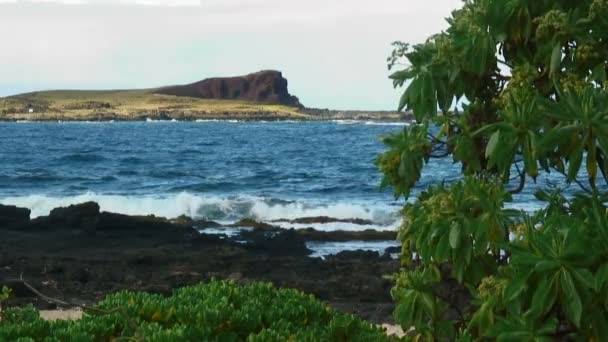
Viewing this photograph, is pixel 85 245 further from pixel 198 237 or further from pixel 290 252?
pixel 290 252

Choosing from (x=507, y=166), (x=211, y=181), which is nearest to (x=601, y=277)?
(x=507, y=166)

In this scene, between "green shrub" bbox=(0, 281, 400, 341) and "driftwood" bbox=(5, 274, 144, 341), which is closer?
"driftwood" bbox=(5, 274, 144, 341)

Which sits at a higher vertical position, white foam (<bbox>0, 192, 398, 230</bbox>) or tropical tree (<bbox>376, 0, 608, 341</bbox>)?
tropical tree (<bbox>376, 0, 608, 341</bbox>)

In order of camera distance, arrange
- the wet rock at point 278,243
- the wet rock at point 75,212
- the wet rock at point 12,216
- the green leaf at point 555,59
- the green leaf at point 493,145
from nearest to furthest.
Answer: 1. the green leaf at point 493,145
2. the green leaf at point 555,59
3. the wet rock at point 278,243
4. the wet rock at point 12,216
5. the wet rock at point 75,212

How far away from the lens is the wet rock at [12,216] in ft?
76.5

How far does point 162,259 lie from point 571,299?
15.5m

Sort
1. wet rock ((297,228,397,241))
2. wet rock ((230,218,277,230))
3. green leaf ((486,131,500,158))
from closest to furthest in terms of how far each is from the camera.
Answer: green leaf ((486,131,500,158)) < wet rock ((297,228,397,241)) < wet rock ((230,218,277,230))

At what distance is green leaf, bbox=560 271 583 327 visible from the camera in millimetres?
3809

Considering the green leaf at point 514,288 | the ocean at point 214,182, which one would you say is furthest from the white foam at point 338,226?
the green leaf at point 514,288

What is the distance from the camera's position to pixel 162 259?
1888 cm

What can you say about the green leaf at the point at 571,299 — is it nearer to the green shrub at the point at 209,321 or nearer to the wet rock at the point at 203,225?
the green shrub at the point at 209,321

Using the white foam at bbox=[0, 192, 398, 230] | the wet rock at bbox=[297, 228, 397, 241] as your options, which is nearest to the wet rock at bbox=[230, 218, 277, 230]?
the wet rock at bbox=[297, 228, 397, 241]

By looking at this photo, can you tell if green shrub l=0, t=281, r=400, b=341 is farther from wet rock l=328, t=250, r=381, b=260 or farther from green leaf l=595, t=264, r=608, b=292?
wet rock l=328, t=250, r=381, b=260

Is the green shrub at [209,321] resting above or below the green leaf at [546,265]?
below
